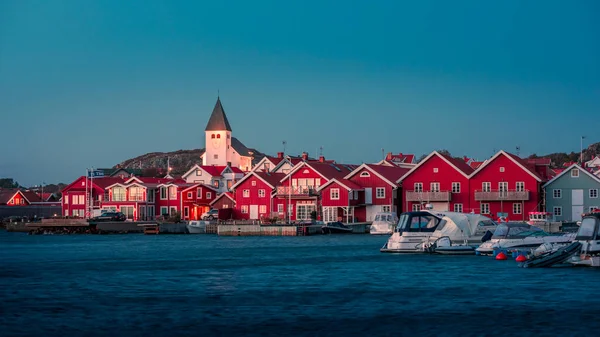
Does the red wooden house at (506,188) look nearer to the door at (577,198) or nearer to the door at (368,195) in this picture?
the door at (577,198)

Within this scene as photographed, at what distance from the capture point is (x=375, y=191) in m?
91.4

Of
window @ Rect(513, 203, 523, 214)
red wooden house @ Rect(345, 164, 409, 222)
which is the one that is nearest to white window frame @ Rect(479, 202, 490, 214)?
window @ Rect(513, 203, 523, 214)

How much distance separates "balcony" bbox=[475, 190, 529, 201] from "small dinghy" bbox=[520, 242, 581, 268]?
144ft

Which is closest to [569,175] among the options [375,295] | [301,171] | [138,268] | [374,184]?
[374,184]

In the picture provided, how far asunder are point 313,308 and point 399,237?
23458mm

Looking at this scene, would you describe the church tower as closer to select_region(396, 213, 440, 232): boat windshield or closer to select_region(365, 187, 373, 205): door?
select_region(365, 187, 373, 205): door

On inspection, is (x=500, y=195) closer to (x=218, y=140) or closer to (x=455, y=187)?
(x=455, y=187)

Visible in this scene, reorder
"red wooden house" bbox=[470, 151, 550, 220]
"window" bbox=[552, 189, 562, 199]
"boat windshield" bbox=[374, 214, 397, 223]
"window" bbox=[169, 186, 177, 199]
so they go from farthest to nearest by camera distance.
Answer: "window" bbox=[169, 186, 177, 199] < "window" bbox=[552, 189, 562, 199] < "red wooden house" bbox=[470, 151, 550, 220] < "boat windshield" bbox=[374, 214, 397, 223]

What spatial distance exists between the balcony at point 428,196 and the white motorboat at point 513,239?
38440 mm

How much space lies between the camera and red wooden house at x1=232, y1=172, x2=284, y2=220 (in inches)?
3821

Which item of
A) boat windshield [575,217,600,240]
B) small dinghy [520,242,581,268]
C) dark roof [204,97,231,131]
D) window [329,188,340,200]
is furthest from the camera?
dark roof [204,97,231,131]

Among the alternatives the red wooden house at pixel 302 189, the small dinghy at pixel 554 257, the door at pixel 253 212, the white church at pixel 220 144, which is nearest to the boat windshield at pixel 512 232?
the small dinghy at pixel 554 257

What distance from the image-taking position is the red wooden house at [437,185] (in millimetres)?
87188

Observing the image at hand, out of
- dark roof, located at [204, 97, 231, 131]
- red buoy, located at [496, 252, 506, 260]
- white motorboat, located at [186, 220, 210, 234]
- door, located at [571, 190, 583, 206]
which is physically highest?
dark roof, located at [204, 97, 231, 131]
